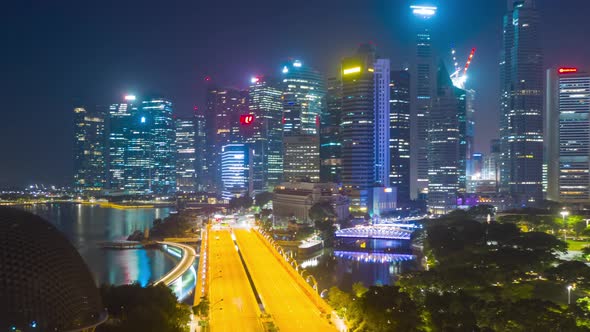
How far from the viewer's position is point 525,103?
11031 centimetres

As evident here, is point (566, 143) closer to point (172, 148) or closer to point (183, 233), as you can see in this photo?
point (183, 233)

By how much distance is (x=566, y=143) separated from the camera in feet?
313

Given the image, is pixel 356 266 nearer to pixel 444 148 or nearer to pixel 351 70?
pixel 351 70

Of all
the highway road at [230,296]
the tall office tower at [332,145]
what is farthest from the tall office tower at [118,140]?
the highway road at [230,296]

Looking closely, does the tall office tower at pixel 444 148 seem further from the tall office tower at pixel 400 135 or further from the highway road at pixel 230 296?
the highway road at pixel 230 296

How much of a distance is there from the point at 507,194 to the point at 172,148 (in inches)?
4170

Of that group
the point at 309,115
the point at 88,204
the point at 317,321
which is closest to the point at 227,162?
the point at 309,115

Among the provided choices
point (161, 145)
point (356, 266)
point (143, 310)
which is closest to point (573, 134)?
point (356, 266)

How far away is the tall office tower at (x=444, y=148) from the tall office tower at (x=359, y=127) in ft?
69.2

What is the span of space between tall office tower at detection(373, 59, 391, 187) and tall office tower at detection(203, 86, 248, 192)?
6433 cm

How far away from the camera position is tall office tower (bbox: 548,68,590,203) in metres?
93.7

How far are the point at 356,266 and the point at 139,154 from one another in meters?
129

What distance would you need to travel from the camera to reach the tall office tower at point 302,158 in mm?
109500

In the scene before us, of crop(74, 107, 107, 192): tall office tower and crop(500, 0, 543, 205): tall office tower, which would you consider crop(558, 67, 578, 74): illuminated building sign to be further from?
crop(74, 107, 107, 192): tall office tower
